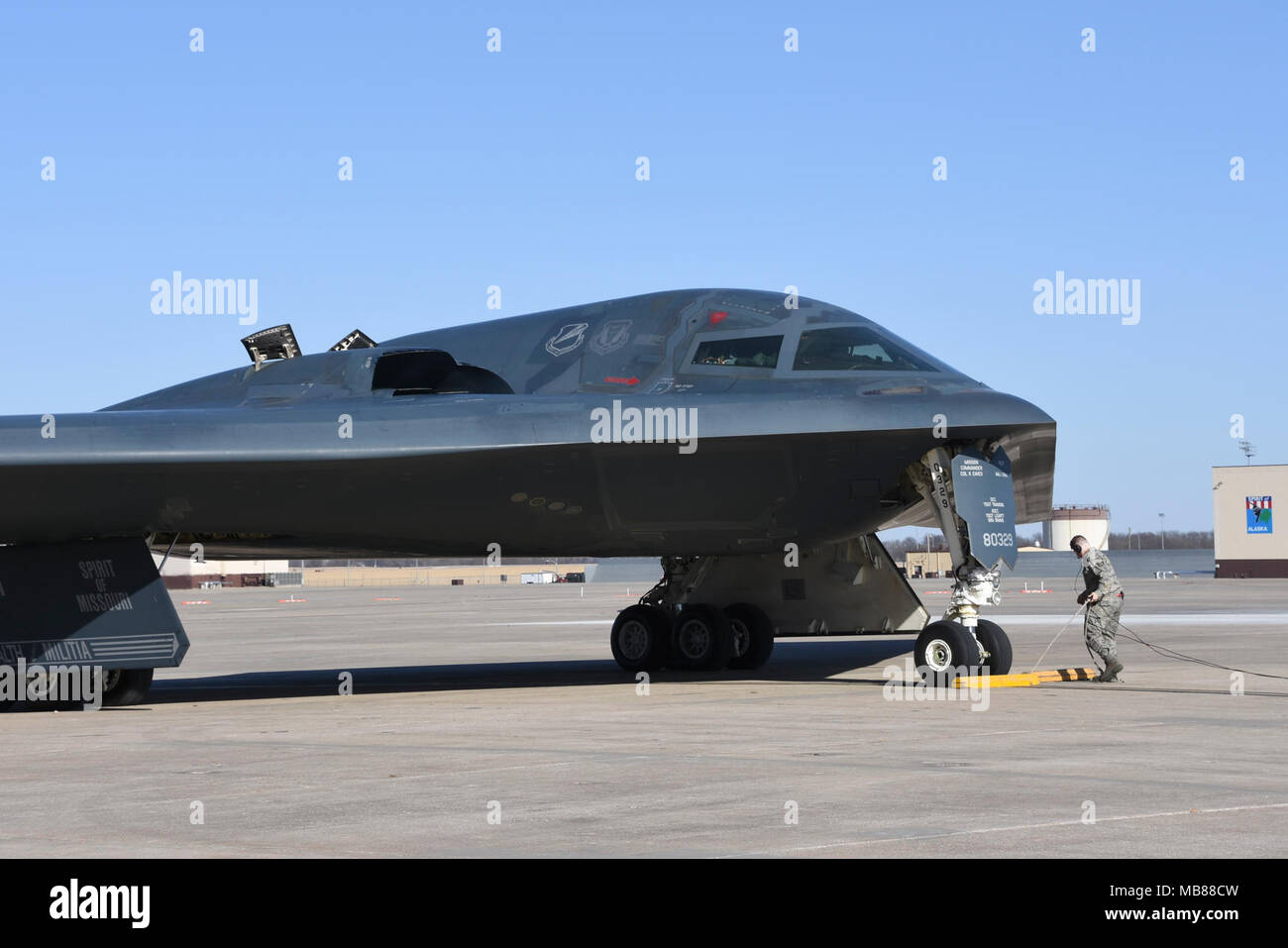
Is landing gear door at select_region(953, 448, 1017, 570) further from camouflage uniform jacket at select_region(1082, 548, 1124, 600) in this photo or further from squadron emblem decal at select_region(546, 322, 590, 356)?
squadron emblem decal at select_region(546, 322, 590, 356)

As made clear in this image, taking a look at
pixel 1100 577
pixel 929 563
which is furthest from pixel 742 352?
pixel 929 563

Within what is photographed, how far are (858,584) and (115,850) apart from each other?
13050 millimetres

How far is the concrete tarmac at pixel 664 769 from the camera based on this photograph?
694 centimetres

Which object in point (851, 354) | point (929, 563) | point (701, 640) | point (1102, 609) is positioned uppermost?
point (851, 354)

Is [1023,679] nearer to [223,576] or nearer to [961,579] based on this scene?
[961,579]

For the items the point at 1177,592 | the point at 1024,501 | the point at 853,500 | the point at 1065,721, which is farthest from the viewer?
the point at 1177,592

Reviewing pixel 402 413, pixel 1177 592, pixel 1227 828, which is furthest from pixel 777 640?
pixel 1177 592

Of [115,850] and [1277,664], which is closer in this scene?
[115,850]

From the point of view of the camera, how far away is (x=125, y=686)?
50.6ft

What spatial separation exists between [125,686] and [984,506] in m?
9.01

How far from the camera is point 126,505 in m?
14.3

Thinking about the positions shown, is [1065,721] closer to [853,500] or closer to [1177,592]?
[853,500]

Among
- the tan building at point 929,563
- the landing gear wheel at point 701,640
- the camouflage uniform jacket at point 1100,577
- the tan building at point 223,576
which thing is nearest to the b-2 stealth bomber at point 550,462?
the camouflage uniform jacket at point 1100,577

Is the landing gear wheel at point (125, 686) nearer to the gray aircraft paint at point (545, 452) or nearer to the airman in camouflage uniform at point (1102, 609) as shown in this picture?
the gray aircraft paint at point (545, 452)
